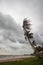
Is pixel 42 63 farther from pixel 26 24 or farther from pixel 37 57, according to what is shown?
pixel 26 24

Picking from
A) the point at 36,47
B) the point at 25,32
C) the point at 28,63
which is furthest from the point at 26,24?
the point at 28,63

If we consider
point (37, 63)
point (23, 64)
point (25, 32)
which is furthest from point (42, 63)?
point (25, 32)

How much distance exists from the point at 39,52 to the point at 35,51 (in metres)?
0.39

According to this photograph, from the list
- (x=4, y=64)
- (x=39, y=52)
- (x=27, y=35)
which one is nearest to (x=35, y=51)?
(x=39, y=52)

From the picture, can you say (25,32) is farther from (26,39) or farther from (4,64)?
(4,64)

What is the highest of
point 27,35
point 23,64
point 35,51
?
point 27,35

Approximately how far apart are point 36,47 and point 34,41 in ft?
2.27

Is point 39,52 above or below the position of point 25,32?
below

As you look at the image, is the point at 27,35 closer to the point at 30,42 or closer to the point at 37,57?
the point at 30,42

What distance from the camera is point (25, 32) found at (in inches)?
846

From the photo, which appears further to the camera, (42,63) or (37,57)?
(37,57)

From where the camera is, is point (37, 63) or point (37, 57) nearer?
point (37, 63)

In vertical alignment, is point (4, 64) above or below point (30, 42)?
below

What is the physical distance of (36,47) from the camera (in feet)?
69.3
